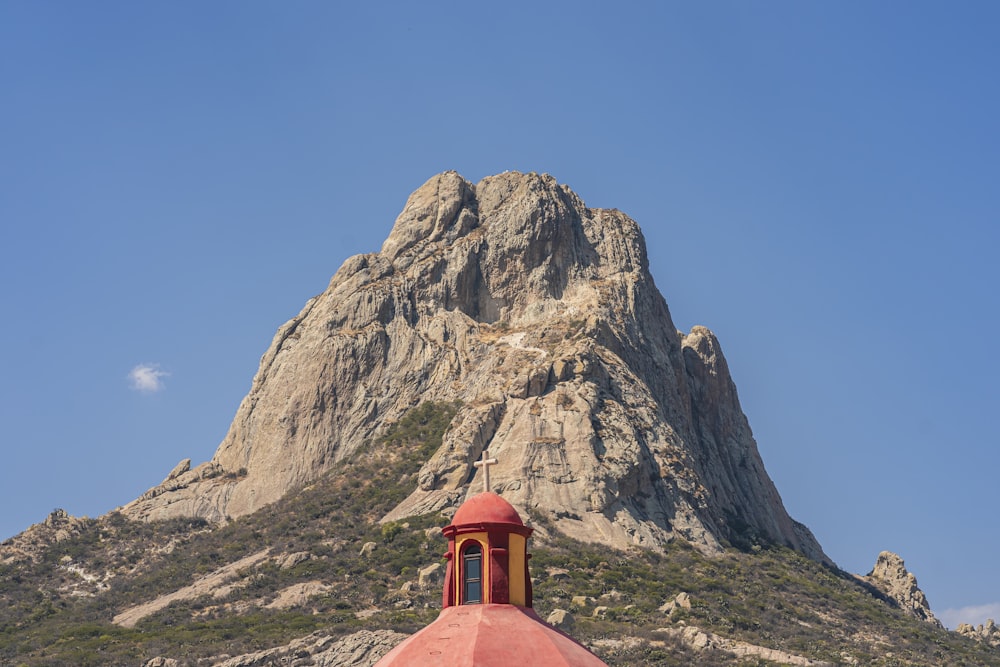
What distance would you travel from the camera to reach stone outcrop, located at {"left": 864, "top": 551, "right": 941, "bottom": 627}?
135875mm

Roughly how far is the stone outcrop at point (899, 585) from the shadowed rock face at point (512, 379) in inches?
287

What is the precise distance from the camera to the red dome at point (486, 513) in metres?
36.0

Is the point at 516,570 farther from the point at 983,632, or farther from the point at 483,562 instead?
the point at 983,632

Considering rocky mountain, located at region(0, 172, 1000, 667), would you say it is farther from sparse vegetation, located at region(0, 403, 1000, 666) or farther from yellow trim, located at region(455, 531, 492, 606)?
yellow trim, located at region(455, 531, 492, 606)

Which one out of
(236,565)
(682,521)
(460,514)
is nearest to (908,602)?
(682,521)

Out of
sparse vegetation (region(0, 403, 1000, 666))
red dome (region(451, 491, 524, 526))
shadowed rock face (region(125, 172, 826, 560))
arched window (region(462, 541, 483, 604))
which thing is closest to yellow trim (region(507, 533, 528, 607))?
red dome (region(451, 491, 524, 526))

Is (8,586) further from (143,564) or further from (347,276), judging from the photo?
(347,276)

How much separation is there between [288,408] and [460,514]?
314 feet

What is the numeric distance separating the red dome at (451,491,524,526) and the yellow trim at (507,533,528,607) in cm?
53

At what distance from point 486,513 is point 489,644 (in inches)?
165

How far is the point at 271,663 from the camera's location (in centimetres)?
7688

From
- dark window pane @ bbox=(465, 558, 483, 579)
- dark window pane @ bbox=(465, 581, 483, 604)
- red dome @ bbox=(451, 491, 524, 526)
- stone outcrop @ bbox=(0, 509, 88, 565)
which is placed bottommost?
dark window pane @ bbox=(465, 581, 483, 604)

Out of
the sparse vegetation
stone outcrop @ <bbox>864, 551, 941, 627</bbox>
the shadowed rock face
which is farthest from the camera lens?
stone outcrop @ <bbox>864, 551, 941, 627</bbox>

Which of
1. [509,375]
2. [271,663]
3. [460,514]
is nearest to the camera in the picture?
[460,514]
